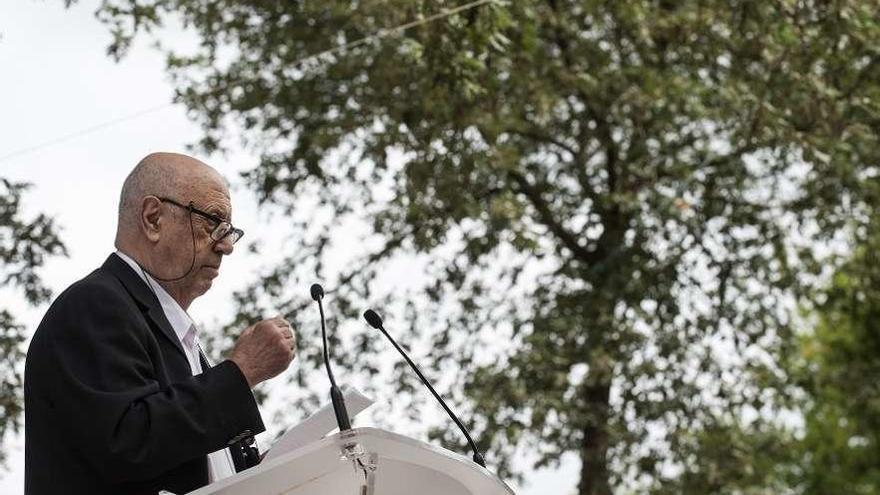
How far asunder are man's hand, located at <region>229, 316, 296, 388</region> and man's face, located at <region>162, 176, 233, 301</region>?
1.27 ft

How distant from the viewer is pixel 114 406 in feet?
10.0

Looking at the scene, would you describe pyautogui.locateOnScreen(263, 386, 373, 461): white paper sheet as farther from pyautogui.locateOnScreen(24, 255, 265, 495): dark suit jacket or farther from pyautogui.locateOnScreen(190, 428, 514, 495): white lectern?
pyautogui.locateOnScreen(190, 428, 514, 495): white lectern

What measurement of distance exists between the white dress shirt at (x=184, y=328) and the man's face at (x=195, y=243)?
0.13ft


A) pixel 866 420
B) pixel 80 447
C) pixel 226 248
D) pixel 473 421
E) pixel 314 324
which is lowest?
pixel 80 447

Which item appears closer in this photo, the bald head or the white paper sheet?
the white paper sheet

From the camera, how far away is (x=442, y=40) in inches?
361

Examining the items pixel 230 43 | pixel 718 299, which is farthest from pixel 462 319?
pixel 230 43

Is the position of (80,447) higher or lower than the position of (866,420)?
lower

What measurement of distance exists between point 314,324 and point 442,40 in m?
3.91

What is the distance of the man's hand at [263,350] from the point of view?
10.6ft

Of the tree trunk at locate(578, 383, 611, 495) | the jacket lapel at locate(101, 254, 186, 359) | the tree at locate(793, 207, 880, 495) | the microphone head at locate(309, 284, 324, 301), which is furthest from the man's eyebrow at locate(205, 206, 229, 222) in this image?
the tree at locate(793, 207, 880, 495)

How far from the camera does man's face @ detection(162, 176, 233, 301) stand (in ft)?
11.7

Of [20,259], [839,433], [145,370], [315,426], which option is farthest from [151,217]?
[839,433]

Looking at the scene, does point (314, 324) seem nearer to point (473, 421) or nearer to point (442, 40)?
point (473, 421)
